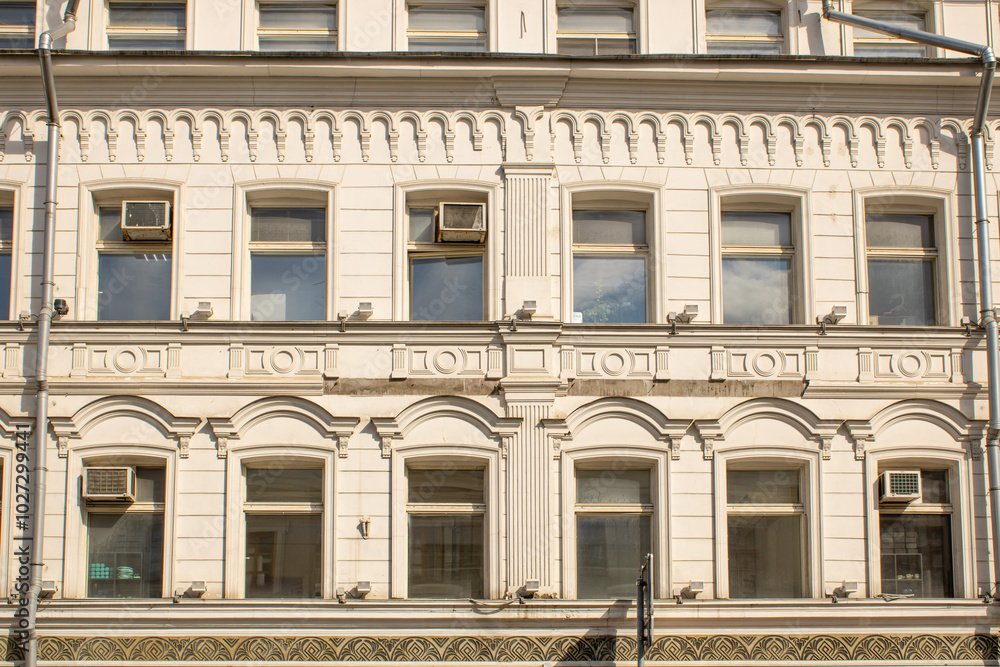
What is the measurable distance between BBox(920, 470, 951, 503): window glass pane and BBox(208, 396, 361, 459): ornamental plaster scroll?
23.3 ft

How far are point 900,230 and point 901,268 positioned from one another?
52cm

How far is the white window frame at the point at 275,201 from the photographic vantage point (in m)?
12.3

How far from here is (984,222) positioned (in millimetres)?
12461

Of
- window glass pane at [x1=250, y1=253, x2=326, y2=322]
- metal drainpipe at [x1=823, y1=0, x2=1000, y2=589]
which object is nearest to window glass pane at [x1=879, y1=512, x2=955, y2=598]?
metal drainpipe at [x1=823, y1=0, x2=1000, y2=589]

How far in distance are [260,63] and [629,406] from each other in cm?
628

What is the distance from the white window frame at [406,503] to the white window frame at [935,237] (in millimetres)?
5075

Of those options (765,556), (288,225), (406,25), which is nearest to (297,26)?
(406,25)

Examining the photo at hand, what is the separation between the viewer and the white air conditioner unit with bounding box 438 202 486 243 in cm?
1229

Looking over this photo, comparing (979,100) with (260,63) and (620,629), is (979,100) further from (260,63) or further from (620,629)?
(260,63)

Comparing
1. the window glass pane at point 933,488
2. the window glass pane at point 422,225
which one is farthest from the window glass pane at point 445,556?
the window glass pane at point 933,488

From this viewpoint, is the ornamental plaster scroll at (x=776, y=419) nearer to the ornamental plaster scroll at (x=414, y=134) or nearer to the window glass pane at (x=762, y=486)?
the window glass pane at (x=762, y=486)

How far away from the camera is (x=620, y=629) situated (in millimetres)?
11641

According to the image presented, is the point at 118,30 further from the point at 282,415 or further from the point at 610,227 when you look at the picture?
the point at 610,227

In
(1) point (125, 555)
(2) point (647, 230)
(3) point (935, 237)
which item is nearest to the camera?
(1) point (125, 555)
